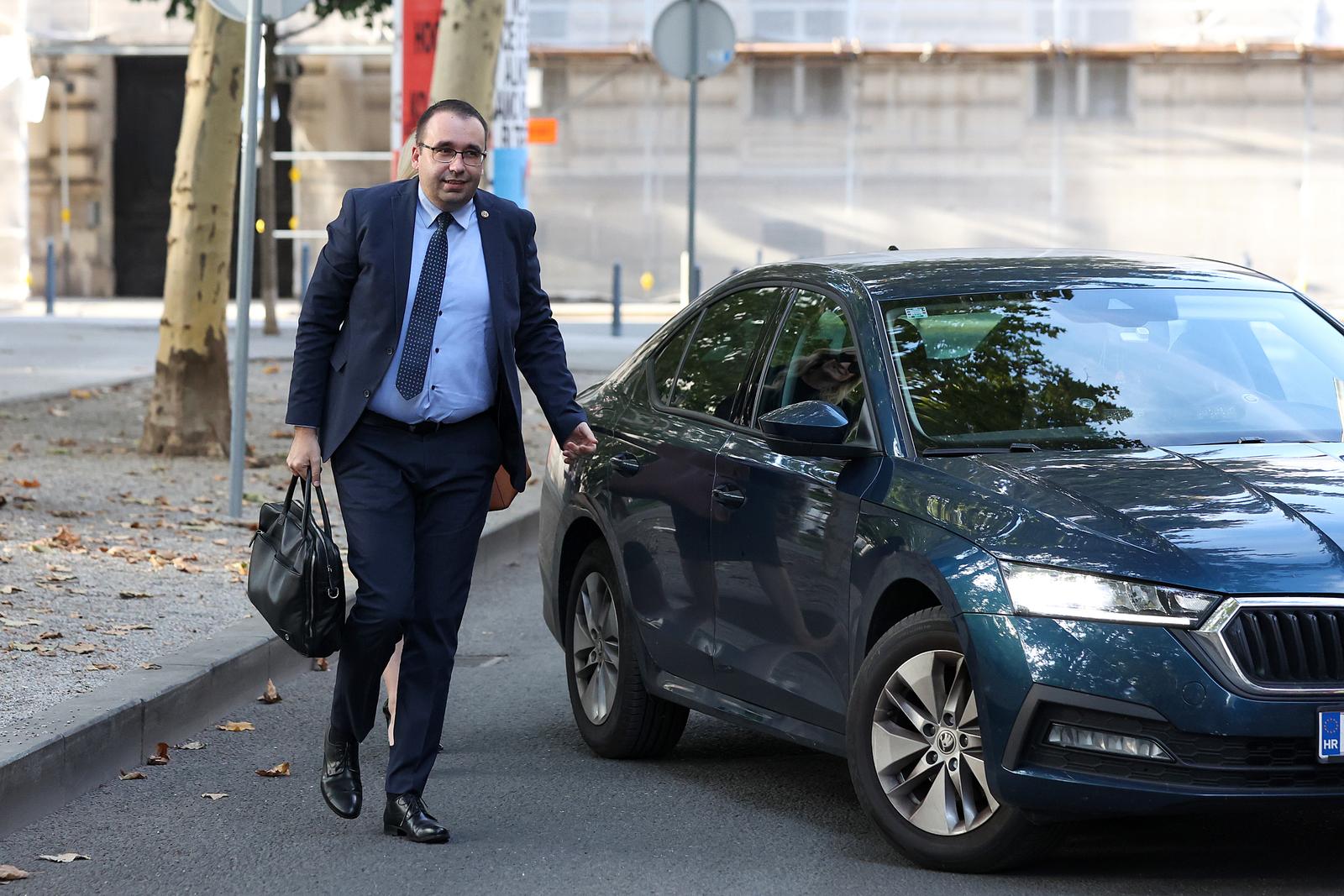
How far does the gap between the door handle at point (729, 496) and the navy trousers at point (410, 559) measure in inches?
27.1

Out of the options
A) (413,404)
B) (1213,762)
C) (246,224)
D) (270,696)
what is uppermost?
(246,224)

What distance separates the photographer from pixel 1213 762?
4637 millimetres

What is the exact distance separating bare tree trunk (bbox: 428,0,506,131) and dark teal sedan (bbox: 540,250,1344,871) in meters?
6.25

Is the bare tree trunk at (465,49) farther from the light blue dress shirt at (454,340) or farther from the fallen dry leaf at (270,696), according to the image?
the light blue dress shirt at (454,340)

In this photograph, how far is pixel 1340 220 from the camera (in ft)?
109

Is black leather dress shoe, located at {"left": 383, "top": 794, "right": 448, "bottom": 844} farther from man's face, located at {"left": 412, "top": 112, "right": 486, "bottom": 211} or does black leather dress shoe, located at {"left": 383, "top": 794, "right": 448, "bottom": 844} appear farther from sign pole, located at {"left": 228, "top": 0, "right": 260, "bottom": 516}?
sign pole, located at {"left": 228, "top": 0, "right": 260, "bottom": 516}

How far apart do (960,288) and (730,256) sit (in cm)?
2814

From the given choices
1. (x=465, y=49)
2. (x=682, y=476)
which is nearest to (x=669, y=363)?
(x=682, y=476)

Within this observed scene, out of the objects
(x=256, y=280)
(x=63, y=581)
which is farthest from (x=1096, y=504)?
(x=256, y=280)

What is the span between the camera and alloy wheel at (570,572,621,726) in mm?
6629

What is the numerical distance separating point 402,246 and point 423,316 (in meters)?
0.19

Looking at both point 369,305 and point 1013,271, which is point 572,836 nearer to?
point 369,305

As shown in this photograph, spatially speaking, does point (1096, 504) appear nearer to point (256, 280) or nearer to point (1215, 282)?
point (1215, 282)

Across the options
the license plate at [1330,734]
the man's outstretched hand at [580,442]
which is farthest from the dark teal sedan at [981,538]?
the man's outstretched hand at [580,442]
